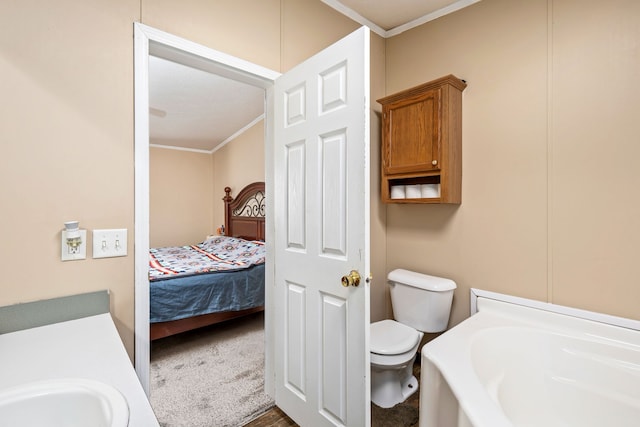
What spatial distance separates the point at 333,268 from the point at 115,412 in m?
0.98

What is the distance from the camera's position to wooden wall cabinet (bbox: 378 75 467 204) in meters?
1.92

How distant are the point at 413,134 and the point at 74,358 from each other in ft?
6.48

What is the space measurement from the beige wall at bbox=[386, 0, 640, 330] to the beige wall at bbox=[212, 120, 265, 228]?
270cm

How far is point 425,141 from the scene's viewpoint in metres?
1.98

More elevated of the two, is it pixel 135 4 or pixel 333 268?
pixel 135 4

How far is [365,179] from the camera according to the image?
1.33 m

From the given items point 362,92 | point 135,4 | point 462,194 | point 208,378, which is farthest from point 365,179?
point 208,378

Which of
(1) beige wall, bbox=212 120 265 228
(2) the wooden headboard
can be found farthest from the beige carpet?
(1) beige wall, bbox=212 120 265 228

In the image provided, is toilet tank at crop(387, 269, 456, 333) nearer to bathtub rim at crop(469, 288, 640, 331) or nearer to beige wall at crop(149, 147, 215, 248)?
bathtub rim at crop(469, 288, 640, 331)

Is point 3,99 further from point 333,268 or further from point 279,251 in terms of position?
point 333,268

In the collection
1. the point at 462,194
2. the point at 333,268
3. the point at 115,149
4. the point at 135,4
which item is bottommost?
the point at 333,268

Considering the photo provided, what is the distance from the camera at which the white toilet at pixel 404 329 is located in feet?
5.90

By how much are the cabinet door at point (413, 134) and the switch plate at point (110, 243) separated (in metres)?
1.63

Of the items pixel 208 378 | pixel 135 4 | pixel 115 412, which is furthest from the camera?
pixel 208 378
